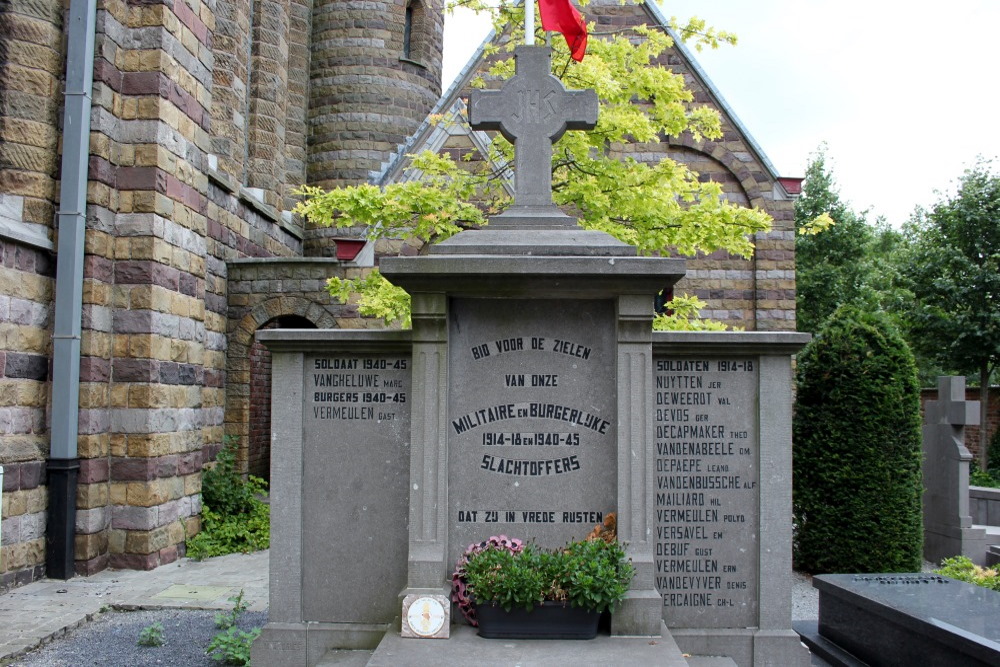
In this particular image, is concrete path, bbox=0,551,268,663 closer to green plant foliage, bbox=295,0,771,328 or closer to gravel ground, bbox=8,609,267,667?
gravel ground, bbox=8,609,267,667

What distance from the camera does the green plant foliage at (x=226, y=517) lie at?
9273mm

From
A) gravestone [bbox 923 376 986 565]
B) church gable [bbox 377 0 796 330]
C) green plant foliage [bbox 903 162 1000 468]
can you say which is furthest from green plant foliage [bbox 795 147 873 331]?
gravestone [bbox 923 376 986 565]

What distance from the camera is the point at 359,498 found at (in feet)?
16.0

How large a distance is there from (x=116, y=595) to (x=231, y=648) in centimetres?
243

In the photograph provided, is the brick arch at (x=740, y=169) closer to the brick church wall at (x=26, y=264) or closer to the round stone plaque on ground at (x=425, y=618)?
the brick church wall at (x=26, y=264)

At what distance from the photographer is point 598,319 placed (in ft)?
15.6

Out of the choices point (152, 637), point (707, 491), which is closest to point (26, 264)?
point (152, 637)

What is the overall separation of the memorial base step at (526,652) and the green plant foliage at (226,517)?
5654mm

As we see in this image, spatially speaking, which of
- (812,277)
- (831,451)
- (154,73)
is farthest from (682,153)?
(812,277)

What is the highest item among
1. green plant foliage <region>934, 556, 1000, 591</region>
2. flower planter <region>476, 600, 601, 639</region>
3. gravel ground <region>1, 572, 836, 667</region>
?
flower planter <region>476, 600, 601, 639</region>

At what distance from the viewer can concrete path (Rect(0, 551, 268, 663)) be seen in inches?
251

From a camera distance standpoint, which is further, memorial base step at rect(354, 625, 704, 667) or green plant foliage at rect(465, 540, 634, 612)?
green plant foliage at rect(465, 540, 634, 612)

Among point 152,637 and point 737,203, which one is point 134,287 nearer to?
point 152,637

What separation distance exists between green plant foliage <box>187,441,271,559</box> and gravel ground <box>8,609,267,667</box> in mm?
2270
